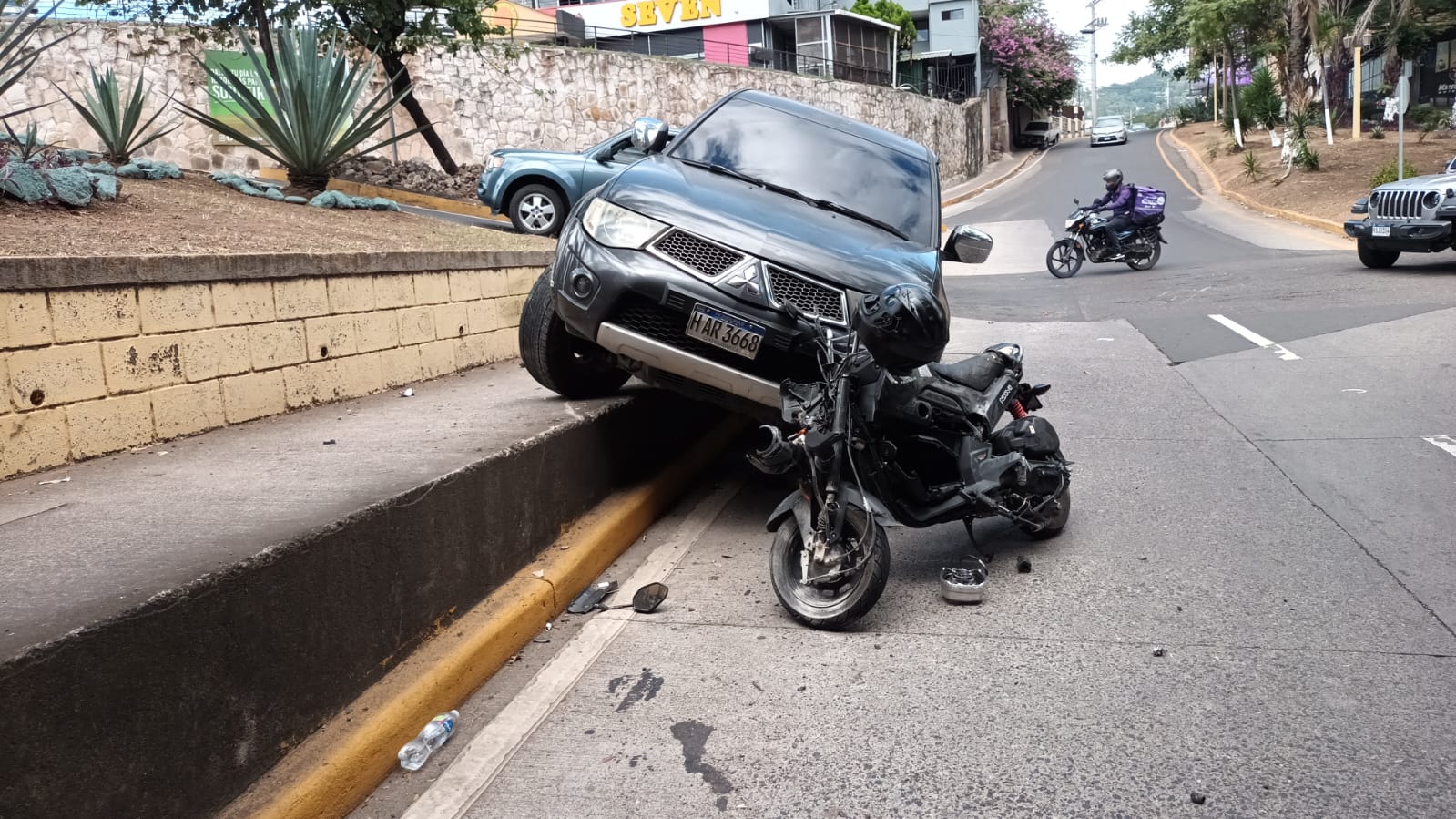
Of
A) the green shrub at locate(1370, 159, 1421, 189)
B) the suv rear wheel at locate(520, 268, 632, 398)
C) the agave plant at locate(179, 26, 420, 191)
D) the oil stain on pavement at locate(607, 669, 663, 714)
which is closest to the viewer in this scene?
the oil stain on pavement at locate(607, 669, 663, 714)

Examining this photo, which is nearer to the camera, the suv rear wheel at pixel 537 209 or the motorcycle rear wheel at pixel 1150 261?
the suv rear wheel at pixel 537 209

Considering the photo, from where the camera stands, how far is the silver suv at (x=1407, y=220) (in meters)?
14.2

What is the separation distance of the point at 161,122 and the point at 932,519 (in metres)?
21.9

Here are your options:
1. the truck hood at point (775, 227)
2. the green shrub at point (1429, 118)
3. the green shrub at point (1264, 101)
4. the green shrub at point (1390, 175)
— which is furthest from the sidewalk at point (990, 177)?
the truck hood at point (775, 227)

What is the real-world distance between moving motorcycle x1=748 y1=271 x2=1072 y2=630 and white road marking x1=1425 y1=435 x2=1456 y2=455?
297 centimetres

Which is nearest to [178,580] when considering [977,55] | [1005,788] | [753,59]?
[1005,788]

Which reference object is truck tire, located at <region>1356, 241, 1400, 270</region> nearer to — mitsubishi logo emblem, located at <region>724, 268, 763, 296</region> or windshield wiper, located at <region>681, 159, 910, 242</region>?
windshield wiper, located at <region>681, 159, 910, 242</region>

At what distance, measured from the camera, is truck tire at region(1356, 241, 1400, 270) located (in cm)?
1541

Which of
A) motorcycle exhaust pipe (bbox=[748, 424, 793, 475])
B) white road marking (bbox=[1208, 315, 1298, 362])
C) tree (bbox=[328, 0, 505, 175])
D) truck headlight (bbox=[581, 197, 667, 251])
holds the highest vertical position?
tree (bbox=[328, 0, 505, 175])

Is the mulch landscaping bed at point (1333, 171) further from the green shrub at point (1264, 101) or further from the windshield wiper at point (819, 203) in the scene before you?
the windshield wiper at point (819, 203)

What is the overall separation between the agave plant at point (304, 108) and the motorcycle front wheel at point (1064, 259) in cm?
1137

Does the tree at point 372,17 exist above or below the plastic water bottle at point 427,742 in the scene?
above

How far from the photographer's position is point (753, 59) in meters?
42.4

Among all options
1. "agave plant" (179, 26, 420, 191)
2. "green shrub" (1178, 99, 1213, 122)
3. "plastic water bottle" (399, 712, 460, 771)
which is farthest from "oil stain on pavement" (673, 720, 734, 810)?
"green shrub" (1178, 99, 1213, 122)
